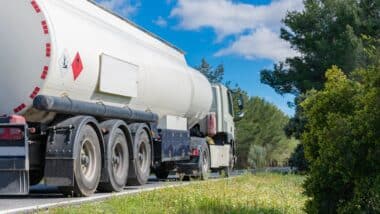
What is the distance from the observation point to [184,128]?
1877 cm

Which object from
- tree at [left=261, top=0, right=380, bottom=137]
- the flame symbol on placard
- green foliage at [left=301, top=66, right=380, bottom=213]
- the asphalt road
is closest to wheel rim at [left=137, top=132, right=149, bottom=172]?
the asphalt road

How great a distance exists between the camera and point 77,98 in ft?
38.7

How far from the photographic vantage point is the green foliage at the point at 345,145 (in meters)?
7.21

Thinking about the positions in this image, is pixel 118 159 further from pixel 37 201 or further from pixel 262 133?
pixel 262 133

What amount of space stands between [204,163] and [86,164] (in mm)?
8898

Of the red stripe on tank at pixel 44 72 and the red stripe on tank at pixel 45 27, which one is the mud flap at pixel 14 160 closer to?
the red stripe on tank at pixel 44 72

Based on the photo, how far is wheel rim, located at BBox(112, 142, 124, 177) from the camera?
1307 centimetres

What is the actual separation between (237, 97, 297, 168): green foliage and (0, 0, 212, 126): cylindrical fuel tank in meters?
40.2

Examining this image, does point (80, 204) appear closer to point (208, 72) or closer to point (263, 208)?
point (263, 208)


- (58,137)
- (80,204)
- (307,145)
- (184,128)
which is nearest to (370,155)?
(307,145)

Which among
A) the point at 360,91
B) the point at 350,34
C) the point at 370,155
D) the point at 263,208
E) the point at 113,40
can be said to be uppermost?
the point at 350,34

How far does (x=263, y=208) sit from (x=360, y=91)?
2609mm

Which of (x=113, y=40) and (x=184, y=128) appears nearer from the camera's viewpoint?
(x=113, y=40)

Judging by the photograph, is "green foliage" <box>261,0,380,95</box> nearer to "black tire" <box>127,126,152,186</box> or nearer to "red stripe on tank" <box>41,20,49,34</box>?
"black tire" <box>127,126,152,186</box>
